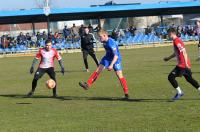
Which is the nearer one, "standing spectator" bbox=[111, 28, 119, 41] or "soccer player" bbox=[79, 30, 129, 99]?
"soccer player" bbox=[79, 30, 129, 99]

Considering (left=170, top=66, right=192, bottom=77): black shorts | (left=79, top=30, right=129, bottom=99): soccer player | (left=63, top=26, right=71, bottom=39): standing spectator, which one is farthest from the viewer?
(left=63, top=26, right=71, bottom=39): standing spectator

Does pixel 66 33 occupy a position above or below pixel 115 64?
above

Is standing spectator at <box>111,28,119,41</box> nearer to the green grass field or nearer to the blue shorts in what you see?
the green grass field

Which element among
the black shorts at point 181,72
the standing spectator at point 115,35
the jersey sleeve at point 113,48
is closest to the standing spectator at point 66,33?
the standing spectator at point 115,35

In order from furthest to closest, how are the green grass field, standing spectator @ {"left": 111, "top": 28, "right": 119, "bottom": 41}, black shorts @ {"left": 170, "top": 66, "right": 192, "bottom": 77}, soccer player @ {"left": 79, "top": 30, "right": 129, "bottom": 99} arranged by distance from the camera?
standing spectator @ {"left": 111, "top": 28, "right": 119, "bottom": 41}, soccer player @ {"left": 79, "top": 30, "right": 129, "bottom": 99}, black shorts @ {"left": 170, "top": 66, "right": 192, "bottom": 77}, the green grass field

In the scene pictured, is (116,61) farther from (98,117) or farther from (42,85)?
(42,85)

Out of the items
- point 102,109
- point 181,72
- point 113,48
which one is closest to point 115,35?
point 113,48

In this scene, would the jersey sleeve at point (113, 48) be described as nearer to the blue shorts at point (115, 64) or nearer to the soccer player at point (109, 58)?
the soccer player at point (109, 58)

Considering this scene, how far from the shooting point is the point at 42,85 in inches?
744

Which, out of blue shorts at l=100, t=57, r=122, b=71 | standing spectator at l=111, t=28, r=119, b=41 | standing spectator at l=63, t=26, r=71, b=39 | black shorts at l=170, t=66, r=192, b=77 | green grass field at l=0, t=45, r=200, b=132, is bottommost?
green grass field at l=0, t=45, r=200, b=132

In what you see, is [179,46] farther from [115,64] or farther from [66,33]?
→ [66,33]

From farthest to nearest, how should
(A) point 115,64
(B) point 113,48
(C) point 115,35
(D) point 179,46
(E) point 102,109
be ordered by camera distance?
(C) point 115,35 < (A) point 115,64 < (B) point 113,48 < (D) point 179,46 < (E) point 102,109

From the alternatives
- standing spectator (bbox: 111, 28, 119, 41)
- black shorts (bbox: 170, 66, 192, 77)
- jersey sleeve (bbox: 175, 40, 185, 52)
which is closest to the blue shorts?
black shorts (bbox: 170, 66, 192, 77)

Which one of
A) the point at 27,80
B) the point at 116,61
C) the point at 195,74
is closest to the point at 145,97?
the point at 116,61
